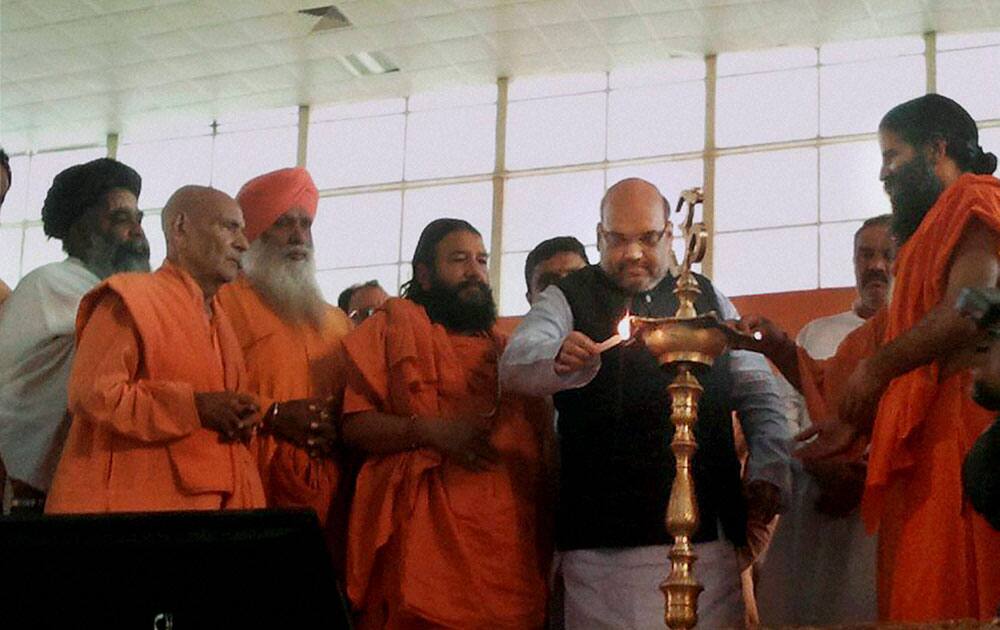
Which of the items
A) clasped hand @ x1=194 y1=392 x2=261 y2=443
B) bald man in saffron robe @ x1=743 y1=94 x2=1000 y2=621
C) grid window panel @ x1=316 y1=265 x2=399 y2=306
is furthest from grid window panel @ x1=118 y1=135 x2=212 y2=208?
bald man in saffron robe @ x1=743 y1=94 x2=1000 y2=621

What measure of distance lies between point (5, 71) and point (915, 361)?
11302mm

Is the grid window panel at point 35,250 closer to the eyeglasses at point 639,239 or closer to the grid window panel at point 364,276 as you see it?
the grid window panel at point 364,276

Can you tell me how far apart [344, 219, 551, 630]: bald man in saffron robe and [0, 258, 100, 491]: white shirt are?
84 centimetres

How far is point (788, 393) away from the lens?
514 centimetres

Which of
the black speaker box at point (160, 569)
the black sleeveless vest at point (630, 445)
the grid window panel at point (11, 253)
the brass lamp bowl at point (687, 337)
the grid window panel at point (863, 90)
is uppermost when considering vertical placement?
the grid window panel at point (863, 90)

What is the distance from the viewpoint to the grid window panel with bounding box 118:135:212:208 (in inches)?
547

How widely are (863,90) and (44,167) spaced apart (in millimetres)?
7436

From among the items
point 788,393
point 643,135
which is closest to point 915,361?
point 788,393

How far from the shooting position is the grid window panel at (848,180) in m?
11.8

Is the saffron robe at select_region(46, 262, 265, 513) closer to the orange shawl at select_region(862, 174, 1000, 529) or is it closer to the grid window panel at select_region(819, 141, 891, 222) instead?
the orange shawl at select_region(862, 174, 1000, 529)

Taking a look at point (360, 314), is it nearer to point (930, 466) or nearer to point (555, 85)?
point (930, 466)

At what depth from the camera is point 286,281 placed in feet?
16.8

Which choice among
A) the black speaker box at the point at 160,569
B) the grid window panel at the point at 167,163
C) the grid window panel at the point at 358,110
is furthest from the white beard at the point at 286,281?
the grid window panel at the point at 167,163

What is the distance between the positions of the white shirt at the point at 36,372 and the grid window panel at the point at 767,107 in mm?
8116
